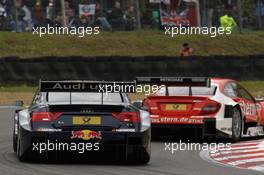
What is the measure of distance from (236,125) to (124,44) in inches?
733

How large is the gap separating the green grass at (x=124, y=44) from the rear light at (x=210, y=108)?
57.1 feet

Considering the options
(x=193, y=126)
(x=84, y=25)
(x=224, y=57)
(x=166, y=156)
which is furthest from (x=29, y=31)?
(x=166, y=156)

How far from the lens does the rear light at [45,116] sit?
10.8 metres

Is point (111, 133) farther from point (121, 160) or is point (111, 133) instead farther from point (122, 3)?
point (122, 3)

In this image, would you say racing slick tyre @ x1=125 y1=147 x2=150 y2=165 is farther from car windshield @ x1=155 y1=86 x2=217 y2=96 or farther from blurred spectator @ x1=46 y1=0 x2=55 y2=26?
blurred spectator @ x1=46 y1=0 x2=55 y2=26

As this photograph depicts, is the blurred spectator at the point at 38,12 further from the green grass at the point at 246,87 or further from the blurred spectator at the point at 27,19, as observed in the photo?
the green grass at the point at 246,87

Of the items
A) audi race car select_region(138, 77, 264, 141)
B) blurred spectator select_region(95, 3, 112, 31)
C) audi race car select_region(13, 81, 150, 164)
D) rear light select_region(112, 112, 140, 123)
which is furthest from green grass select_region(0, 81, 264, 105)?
rear light select_region(112, 112, 140, 123)

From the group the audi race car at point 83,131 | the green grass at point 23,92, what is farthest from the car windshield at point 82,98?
the green grass at point 23,92

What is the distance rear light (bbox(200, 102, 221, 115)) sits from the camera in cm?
1503

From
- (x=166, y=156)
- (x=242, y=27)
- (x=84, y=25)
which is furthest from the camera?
(x=242, y=27)

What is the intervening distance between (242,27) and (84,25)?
21.8ft

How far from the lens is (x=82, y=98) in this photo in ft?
37.5

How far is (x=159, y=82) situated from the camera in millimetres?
14453

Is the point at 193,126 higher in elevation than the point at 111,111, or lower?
lower
